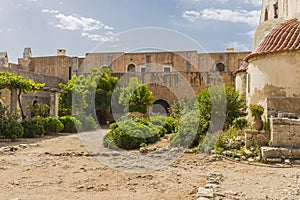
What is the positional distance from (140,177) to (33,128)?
10.2 meters

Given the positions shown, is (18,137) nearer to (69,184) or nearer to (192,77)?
(69,184)

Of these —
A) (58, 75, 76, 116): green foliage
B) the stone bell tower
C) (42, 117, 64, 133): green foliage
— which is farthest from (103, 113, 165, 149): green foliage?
(58, 75, 76, 116): green foliage

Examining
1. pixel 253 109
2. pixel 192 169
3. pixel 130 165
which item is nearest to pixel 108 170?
pixel 130 165


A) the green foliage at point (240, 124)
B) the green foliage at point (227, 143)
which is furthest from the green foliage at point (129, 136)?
the green foliage at point (240, 124)

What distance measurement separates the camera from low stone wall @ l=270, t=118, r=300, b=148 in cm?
917

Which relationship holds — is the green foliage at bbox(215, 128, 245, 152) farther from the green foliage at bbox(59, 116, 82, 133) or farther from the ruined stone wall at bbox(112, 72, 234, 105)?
the ruined stone wall at bbox(112, 72, 234, 105)

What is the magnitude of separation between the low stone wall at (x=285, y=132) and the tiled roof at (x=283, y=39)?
11.3ft

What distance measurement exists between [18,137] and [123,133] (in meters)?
5.95

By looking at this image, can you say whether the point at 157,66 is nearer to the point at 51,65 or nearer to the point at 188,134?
the point at 51,65

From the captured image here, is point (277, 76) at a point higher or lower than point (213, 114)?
higher

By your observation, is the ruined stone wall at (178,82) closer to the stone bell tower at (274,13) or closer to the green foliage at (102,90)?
the green foliage at (102,90)

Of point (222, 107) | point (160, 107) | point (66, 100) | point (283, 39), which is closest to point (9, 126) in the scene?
point (222, 107)

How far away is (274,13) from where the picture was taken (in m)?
18.2

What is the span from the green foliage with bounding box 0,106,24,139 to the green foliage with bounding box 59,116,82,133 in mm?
4584
